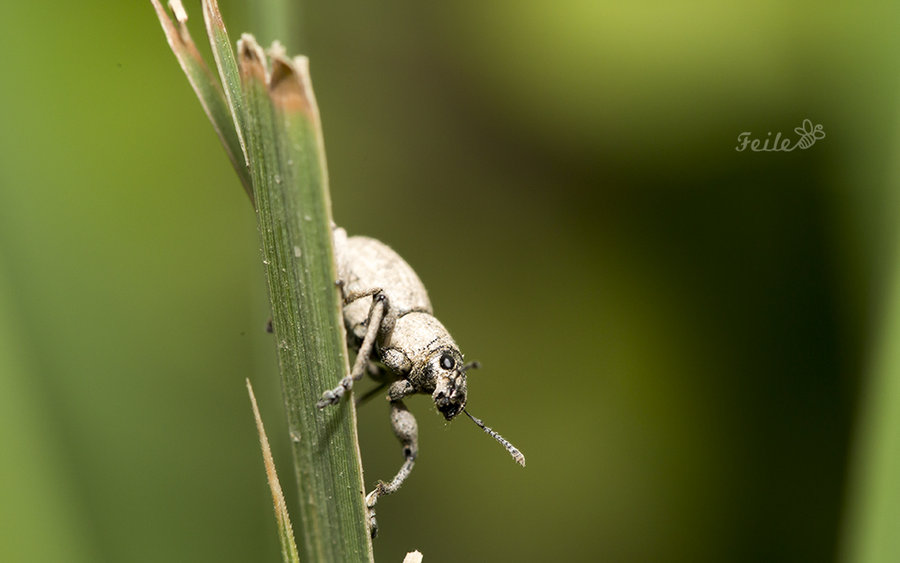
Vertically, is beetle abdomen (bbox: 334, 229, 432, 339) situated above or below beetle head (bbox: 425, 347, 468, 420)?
above

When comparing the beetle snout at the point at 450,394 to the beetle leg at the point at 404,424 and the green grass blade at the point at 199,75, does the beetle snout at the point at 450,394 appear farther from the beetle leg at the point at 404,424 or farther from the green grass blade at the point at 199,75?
the green grass blade at the point at 199,75

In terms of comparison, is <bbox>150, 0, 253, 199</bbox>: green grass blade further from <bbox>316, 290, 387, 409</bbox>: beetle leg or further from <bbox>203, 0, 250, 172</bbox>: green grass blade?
<bbox>316, 290, 387, 409</bbox>: beetle leg

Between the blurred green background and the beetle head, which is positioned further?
the beetle head

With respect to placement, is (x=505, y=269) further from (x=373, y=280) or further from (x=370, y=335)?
(x=370, y=335)

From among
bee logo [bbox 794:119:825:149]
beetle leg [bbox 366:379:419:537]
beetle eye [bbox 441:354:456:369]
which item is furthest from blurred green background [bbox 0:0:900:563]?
beetle eye [bbox 441:354:456:369]

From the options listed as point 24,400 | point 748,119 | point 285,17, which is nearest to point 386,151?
point 285,17

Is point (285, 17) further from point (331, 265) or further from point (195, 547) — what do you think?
point (195, 547)
